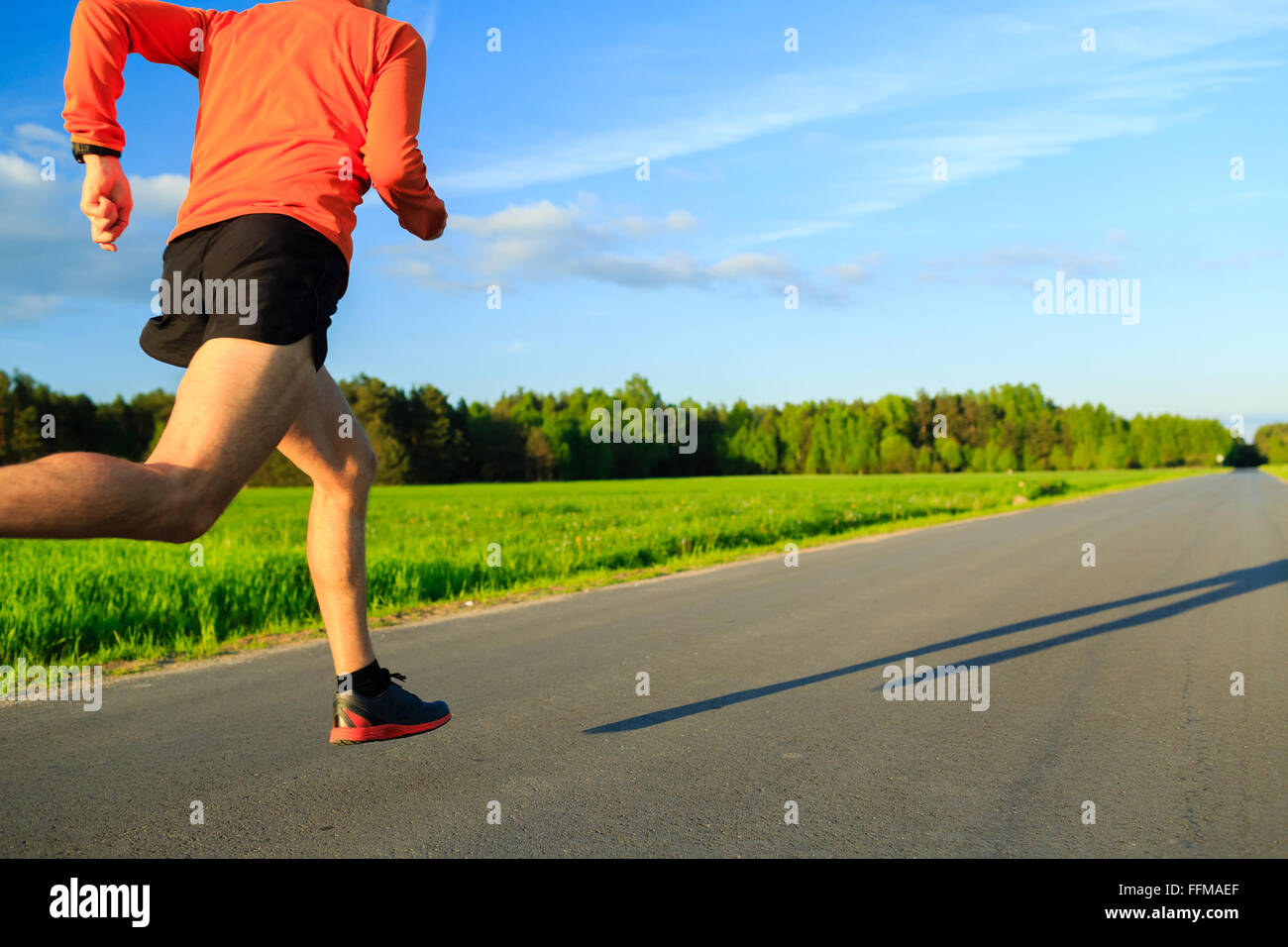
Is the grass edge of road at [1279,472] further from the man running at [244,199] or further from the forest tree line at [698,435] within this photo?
the man running at [244,199]

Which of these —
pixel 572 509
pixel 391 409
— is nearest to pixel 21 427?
pixel 391 409

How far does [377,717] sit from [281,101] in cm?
195

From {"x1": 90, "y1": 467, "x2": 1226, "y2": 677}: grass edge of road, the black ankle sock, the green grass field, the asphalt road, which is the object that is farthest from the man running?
the green grass field

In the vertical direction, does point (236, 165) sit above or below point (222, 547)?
above

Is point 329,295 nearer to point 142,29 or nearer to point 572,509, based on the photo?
point 142,29

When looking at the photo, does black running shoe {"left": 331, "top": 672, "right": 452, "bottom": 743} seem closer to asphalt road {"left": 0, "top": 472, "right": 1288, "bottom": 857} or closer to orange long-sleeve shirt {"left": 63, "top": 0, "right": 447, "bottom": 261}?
asphalt road {"left": 0, "top": 472, "right": 1288, "bottom": 857}

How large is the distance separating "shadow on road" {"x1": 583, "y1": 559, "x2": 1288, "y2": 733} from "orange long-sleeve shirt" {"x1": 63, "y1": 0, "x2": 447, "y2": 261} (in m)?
2.52

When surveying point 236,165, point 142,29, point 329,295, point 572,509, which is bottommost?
point 572,509

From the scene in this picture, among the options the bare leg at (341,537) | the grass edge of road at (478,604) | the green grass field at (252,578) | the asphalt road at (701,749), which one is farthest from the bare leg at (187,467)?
the green grass field at (252,578)

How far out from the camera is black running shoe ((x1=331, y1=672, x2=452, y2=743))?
290 cm

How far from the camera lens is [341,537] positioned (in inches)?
119

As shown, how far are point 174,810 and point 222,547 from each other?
8772 millimetres

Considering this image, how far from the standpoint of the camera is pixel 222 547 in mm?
10789

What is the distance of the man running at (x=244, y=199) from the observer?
1.91 meters
